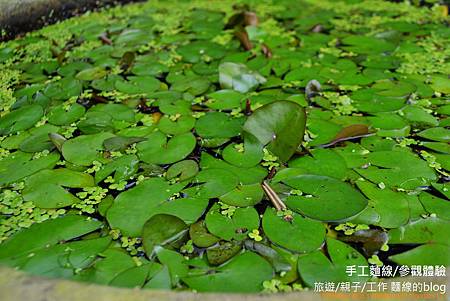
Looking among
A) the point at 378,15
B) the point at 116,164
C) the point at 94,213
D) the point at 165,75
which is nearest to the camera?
the point at 94,213

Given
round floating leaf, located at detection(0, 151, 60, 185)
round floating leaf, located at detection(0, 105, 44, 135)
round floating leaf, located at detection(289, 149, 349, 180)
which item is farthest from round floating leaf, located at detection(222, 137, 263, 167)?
round floating leaf, located at detection(0, 105, 44, 135)

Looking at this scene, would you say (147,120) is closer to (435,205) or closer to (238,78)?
(238,78)

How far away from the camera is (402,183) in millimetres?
1407

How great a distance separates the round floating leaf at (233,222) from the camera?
123 cm

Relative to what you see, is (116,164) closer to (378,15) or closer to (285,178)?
(285,178)

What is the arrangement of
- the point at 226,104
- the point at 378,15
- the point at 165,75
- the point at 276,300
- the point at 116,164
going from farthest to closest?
the point at 378,15
the point at 165,75
the point at 226,104
the point at 116,164
the point at 276,300

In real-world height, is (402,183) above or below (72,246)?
below

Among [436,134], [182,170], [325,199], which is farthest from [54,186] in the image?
[436,134]

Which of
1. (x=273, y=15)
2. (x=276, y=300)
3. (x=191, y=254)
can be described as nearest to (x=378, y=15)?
(x=273, y=15)

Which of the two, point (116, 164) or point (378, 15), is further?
point (378, 15)

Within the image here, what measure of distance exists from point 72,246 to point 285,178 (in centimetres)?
64

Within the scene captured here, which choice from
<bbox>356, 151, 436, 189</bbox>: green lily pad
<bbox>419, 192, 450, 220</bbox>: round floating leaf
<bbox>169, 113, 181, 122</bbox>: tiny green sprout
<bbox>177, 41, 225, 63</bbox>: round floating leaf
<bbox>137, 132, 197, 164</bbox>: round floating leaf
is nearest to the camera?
<bbox>419, 192, 450, 220</bbox>: round floating leaf

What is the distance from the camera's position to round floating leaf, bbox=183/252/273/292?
1.07m

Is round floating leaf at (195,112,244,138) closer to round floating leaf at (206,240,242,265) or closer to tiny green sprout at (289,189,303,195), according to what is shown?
tiny green sprout at (289,189,303,195)
